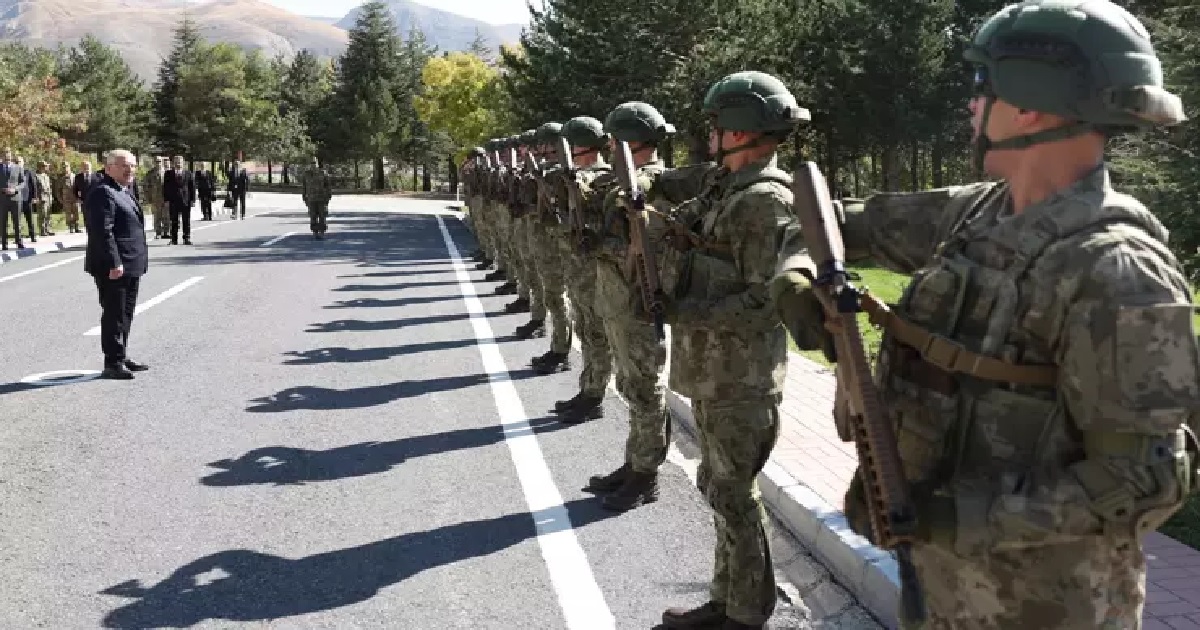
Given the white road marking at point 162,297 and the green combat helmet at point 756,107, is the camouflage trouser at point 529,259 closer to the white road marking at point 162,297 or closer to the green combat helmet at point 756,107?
the white road marking at point 162,297

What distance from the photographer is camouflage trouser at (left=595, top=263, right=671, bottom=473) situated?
564cm

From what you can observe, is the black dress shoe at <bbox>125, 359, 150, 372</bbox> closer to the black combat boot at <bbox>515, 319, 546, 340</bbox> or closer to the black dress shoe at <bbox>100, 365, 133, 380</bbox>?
the black dress shoe at <bbox>100, 365, 133, 380</bbox>

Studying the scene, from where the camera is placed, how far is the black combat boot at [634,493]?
5430 millimetres

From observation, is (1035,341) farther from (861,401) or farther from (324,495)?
(324,495)

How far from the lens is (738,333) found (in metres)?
4.01

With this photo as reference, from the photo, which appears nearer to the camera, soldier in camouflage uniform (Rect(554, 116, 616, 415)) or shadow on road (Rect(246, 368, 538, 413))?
soldier in camouflage uniform (Rect(554, 116, 616, 415))

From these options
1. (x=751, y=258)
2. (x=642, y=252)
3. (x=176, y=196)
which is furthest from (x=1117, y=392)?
(x=176, y=196)

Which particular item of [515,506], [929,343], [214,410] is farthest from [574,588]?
[214,410]

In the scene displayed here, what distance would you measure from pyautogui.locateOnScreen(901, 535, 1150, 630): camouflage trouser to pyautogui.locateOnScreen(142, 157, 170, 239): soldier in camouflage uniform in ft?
75.1

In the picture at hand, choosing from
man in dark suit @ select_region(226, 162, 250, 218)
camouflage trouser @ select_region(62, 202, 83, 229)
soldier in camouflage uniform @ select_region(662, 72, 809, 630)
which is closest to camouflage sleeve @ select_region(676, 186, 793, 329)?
soldier in camouflage uniform @ select_region(662, 72, 809, 630)

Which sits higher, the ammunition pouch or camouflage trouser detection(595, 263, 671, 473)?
the ammunition pouch

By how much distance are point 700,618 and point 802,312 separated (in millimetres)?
2143

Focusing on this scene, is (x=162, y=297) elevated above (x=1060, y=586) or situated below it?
below

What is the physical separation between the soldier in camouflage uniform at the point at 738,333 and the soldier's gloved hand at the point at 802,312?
1.48 meters
